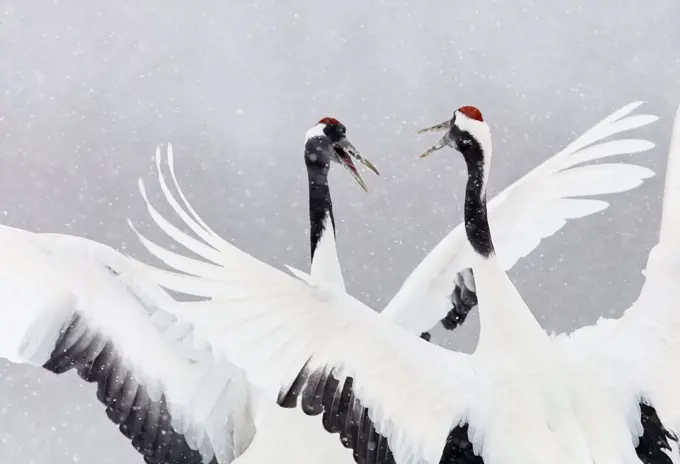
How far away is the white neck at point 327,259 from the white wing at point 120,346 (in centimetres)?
28

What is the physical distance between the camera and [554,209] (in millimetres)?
2248

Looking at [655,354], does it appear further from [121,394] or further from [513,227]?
[121,394]

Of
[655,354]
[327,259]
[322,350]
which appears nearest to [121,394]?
[327,259]

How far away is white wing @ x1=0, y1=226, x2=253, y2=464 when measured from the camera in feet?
5.35

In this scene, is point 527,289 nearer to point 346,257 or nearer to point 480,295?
point 346,257

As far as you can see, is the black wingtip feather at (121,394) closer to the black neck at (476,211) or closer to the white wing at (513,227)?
the white wing at (513,227)

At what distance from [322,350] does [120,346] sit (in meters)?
0.57

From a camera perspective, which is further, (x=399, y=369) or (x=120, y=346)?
(x=120, y=346)

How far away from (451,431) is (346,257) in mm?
4160

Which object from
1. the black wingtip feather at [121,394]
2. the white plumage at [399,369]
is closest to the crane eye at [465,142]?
the white plumage at [399,369]

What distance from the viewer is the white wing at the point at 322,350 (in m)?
1.25

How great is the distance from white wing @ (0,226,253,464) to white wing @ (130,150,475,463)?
0.26 m

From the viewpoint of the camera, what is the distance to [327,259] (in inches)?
75.0

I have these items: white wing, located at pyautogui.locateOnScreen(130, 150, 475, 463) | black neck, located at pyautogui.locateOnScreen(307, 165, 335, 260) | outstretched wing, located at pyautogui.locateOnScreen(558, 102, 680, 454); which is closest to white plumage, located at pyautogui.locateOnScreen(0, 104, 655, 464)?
white wing, located at pyautogui.locateOnScreen(130, 150, 475, 463)
